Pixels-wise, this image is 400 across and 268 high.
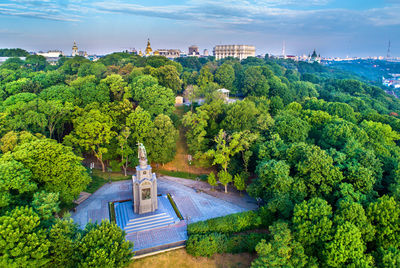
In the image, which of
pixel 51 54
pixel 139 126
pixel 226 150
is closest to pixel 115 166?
pixel 139 126

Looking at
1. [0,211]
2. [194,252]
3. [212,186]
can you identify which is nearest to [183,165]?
[212,186]

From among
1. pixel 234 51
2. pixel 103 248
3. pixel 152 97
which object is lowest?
pixel 103 248

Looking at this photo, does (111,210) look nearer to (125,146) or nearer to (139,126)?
(125,146)

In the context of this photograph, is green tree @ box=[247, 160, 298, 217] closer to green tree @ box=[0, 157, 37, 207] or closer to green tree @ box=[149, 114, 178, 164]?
green tree @ box=[149, 114, 178, 164]

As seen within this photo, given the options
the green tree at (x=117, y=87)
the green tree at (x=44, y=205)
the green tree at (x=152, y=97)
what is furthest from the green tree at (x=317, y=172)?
the green tree at (x=117, y=87)

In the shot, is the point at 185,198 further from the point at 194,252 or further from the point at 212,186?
the point at 194,252

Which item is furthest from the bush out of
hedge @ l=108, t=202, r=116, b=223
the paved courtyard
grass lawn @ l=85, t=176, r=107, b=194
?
hedge @ l=108, t=202, r=116, b=223

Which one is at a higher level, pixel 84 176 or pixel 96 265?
pixel 84 176
